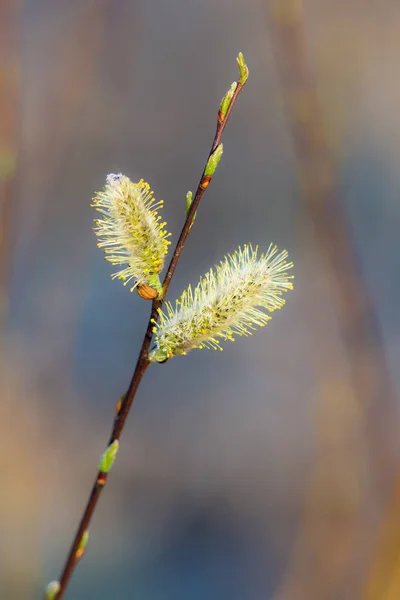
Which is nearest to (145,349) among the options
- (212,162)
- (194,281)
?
(212,162)

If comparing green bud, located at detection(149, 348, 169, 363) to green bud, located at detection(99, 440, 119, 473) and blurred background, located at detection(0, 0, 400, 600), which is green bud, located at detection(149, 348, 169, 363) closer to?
green bud, located at detection(99, 440, 119, 473)

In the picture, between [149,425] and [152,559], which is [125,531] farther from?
[149,425]

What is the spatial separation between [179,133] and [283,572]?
1.22 m

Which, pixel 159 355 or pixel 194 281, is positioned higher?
pixel 194 281

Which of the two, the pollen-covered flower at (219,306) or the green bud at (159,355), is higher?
the pollen-covered flower at (219,306)

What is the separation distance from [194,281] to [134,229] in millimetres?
1042

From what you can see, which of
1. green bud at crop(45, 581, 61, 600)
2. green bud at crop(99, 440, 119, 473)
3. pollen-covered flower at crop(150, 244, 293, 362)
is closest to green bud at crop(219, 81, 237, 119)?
pollen-covered flower at crop(150, 244, 293, 362)

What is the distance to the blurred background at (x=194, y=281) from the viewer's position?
4.39 feet

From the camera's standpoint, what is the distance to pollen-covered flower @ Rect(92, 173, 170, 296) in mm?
432

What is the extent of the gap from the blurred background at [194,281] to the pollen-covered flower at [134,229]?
93 centimetres

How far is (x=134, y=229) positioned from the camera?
439 mm

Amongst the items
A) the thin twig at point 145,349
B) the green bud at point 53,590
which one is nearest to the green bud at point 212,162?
the thin twig at point 145,349

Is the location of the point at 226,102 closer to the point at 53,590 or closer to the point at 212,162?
the point at 212,162

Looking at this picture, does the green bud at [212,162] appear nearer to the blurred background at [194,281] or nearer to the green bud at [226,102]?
the green bud at [226,102]
